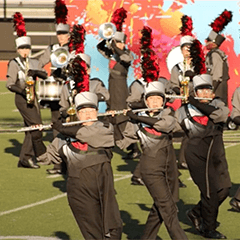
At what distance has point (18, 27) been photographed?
15.6 metres

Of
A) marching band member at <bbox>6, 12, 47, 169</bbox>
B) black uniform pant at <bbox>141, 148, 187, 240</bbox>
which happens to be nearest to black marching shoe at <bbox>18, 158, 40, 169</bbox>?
marching band member at <bbox>6, 12, 47, 169</bbox>

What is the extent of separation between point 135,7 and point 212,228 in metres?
10.2

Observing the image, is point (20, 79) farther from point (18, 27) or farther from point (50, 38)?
point (50, 38)

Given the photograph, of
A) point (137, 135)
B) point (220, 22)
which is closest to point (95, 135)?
point (137, 135)

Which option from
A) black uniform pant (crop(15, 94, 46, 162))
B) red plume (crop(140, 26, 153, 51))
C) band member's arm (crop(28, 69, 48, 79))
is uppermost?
red plume (crop(140, 26, 153, 51))

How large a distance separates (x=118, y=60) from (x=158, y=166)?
→ 7079 mm

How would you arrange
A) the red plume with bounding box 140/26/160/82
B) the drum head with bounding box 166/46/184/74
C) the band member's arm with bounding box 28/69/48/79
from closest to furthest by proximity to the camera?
the red plume with bounding box 140/26/160/82, the band member's arm with bounding box 28/69/48/79, the drum head with bounding box 166/46/184/74

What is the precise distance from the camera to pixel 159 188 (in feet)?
31.2

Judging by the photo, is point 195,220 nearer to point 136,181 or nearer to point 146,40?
point 146,40

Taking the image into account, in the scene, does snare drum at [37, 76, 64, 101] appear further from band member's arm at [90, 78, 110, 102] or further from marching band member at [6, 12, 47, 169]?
band member's arm at [90, 78, 110, 102]

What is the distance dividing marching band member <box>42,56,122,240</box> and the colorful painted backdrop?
1080cm

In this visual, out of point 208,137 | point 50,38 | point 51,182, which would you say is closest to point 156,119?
point 208,137

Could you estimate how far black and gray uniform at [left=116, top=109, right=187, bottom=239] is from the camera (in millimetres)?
9500

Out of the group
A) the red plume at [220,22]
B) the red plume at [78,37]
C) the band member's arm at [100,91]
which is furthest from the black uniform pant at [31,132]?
the red plume at [220,22]
